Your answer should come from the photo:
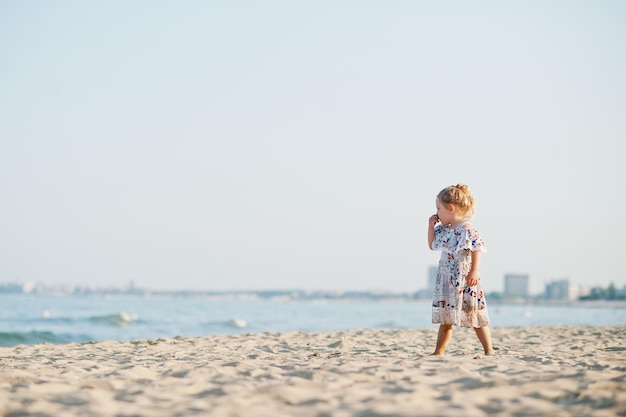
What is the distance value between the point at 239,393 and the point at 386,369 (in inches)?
45.1

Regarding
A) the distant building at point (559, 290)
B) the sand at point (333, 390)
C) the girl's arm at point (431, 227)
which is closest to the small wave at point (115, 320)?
the girl's arm at point (431, 227)

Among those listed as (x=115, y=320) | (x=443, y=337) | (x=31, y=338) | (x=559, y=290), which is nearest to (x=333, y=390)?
(x=443, y=337)

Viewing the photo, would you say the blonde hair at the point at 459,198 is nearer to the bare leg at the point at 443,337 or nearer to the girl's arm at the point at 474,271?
the girl's arm at the point at 474,271

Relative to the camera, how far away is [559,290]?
121 metres

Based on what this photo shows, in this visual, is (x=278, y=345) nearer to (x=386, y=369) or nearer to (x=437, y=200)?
(x=437, y=200)

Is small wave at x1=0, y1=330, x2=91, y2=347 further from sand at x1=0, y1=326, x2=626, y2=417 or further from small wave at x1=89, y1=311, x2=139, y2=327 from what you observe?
sand at x1=0, y1=326, x2=626, y2=417

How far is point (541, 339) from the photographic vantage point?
9.29 m

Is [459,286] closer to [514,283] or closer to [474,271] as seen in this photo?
[474,271]

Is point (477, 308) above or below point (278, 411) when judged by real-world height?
above

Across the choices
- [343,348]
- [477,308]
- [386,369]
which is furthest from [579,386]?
[343,348]

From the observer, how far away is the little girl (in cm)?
553

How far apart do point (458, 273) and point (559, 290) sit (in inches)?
4878

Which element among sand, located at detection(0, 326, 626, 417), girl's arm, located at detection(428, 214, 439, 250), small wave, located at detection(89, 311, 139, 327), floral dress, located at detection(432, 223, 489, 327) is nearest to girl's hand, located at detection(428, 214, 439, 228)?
girl's arm, located at detection(428, 214, 439, 250)

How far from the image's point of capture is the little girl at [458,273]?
5527mm
